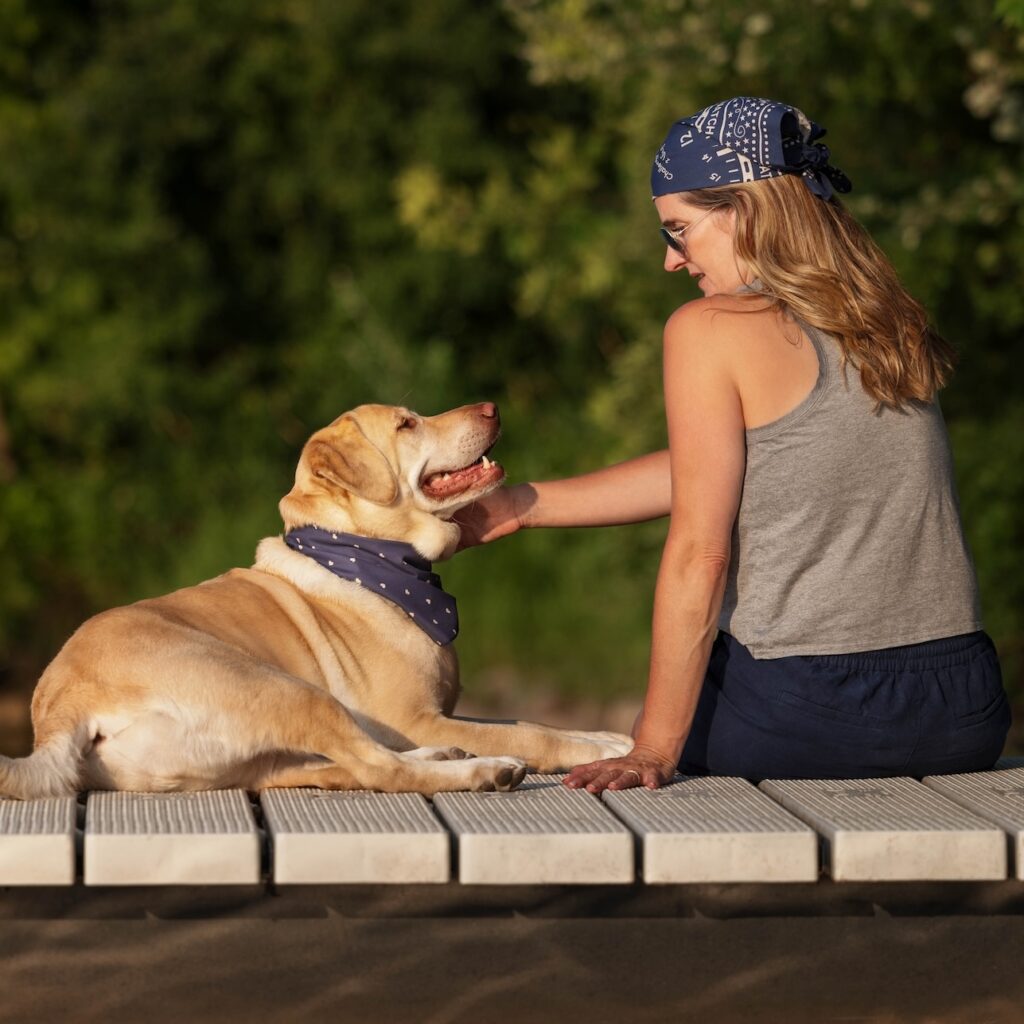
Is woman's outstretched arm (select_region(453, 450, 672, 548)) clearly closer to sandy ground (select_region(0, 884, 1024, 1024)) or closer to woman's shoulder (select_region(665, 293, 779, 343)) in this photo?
woman's shoulder (select_region(665, 293, 779, 343))

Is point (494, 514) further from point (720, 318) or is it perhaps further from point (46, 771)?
point (46, 771)

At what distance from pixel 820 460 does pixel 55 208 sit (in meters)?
11.1

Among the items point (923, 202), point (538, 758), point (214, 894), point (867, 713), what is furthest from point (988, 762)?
point (923, 202)

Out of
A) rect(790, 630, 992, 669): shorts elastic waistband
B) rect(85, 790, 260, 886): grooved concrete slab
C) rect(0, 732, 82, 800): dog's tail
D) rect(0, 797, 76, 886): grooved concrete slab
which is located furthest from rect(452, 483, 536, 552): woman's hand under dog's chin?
rect(0, 797, 76, 886): grooved concrete slab

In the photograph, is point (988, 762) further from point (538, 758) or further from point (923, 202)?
point (923, 202)

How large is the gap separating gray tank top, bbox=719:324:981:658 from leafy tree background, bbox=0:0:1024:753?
626 centimetres

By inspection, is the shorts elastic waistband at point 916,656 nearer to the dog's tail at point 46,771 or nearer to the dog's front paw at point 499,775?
the dog's front paw at point 499,775

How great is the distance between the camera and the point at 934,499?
3557 millimetres

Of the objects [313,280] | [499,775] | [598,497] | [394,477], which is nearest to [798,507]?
[499,775]

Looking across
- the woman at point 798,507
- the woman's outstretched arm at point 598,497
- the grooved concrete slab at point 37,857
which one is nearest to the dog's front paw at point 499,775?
the woman at point 798,507

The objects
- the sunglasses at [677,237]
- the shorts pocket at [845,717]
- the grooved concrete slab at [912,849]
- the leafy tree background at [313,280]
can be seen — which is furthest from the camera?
the leafy tree background at [313,280]

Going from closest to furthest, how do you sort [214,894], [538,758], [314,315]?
[214,894], [538,758], [314,315]

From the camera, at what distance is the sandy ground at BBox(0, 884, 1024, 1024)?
115 inches

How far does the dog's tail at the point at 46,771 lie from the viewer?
10.3ft
